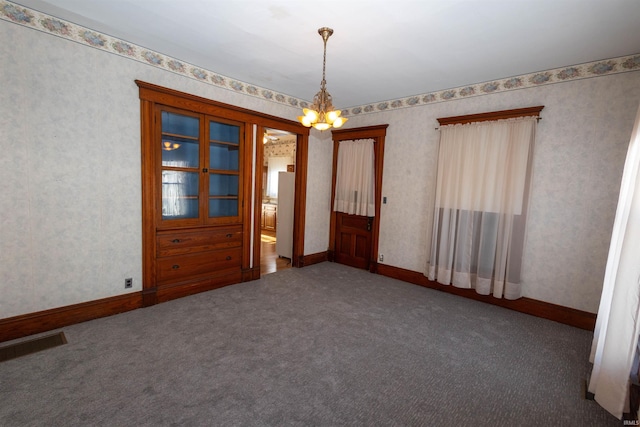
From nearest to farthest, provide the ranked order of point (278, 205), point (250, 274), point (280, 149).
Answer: point (250, 274) < point (278, 205) < point (280, 149)

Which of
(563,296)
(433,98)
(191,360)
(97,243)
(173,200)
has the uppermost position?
(433,98)

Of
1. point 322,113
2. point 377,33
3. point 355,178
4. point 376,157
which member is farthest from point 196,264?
point 377,33

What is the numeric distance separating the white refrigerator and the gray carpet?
6.47 feet

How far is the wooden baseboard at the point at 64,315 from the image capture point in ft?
8.54

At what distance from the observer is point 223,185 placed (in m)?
4.09

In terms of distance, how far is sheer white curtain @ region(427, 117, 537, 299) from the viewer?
3.55 m

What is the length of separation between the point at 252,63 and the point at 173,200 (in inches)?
76.0

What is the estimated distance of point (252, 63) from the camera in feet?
11.3

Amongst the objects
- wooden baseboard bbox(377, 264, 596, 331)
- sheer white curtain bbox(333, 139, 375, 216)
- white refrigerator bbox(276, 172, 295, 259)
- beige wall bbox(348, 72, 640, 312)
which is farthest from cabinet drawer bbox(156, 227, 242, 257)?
beige wall bbox(348, 72, 640, 312)

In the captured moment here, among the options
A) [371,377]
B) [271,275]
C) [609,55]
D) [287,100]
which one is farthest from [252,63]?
[609,55]

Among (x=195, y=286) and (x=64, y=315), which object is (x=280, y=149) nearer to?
(x=195, y=286)

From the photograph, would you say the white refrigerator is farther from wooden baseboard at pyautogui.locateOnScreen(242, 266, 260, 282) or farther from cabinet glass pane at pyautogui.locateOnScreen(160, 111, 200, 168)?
cabinet glass pane at pyautogui.locateOnScreen(160, 111, 200, 168)

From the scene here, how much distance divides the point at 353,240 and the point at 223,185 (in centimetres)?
254

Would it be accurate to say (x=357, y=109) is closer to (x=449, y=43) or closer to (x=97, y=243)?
(x=449, y=43)
